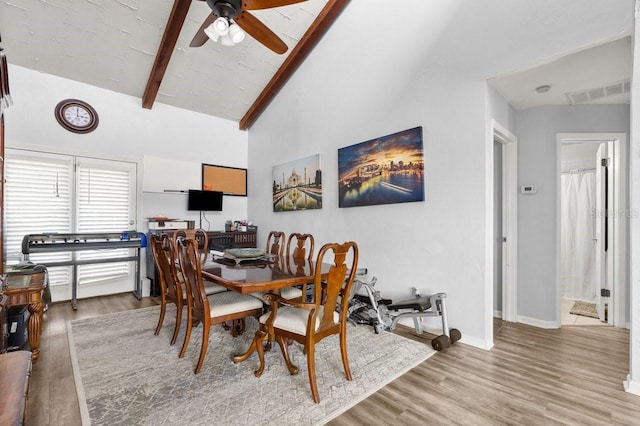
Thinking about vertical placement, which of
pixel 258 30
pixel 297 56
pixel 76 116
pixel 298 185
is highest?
pixel 297 56

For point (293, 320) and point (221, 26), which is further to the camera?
point (221, 26)

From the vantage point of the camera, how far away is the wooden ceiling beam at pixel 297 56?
420cm

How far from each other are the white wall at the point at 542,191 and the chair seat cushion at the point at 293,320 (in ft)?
8.36

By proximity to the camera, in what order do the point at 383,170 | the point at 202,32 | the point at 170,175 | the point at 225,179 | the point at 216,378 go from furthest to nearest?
the point at 225,179, the point at 170,175, the point at 383,170, the point at 202,32, the point at 216,378

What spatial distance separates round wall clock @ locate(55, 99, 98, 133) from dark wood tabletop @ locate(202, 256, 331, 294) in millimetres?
3370

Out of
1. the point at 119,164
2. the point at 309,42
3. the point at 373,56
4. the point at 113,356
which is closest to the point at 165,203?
the point at 119,164

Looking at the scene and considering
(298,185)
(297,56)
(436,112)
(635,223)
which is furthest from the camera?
(298,185)

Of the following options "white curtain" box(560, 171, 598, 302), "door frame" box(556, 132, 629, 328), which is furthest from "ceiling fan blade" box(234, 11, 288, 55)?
"white curtain" box(560, 171, 598, 302)

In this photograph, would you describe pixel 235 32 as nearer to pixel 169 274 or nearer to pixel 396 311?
pixel 169 274

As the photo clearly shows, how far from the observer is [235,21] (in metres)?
2.74

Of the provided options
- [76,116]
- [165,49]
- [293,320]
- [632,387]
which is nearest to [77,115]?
[76,116]

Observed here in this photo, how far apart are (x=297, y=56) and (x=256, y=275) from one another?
3.85m

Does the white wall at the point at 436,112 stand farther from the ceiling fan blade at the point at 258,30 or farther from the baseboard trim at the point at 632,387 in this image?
the ceiling fan blade at the point at 258,30

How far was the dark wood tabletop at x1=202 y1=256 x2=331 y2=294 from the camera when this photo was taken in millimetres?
1998
